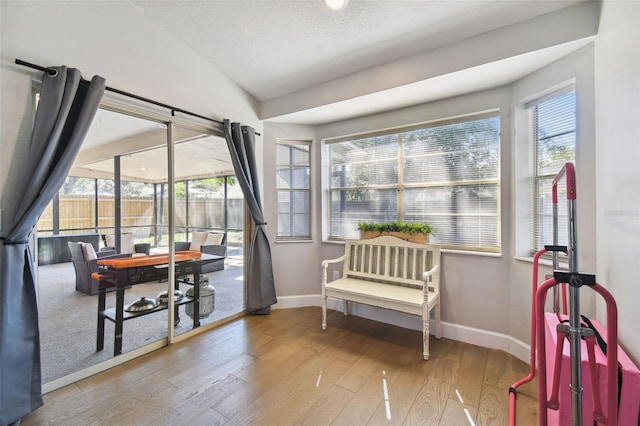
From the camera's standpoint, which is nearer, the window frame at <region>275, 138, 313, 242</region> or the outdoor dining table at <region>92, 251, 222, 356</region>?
the outdoor dining table at <region>92, 251, 222, 356</region>

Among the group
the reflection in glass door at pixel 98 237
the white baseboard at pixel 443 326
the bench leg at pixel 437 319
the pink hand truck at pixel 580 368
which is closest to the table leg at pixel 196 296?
the reflection in glass door at pixel 98 237

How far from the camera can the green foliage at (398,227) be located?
9.29ft

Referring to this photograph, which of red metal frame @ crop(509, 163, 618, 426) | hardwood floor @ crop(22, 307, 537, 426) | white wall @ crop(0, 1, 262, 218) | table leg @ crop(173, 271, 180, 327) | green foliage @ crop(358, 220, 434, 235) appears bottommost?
hardwood floor @ crop(22, 307, 537, 426)

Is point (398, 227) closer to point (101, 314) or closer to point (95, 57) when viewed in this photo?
point (101, 314)

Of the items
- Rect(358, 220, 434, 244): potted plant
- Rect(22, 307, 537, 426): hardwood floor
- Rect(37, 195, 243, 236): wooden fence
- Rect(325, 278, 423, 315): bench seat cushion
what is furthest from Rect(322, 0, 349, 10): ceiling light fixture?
Rect(22, 307, 537, 426): hardwood floor

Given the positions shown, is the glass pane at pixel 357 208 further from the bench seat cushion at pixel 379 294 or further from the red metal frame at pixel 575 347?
the red metal frame at pixel 575 347

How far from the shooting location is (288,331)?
2885 mm

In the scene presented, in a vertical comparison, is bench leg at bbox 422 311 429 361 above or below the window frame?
below

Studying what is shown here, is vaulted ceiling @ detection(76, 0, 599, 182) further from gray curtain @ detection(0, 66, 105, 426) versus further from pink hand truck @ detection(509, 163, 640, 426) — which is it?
pink hand truck @ detection(509, 163, 640, 426)

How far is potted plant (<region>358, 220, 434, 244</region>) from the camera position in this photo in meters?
2.83

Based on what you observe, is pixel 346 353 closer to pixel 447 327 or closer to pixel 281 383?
pixel 281 383

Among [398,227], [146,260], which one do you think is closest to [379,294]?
[398,227]

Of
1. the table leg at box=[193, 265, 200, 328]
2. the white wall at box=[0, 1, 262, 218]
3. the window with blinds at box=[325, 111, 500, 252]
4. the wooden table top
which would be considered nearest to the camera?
the white wall at box=[0, 1, 262, 218]

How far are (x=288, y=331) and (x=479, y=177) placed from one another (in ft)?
8.41
